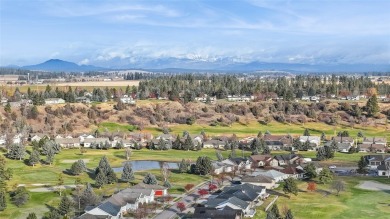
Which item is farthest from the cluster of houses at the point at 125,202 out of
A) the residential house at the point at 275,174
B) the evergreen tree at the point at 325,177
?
the evergreen tree at the point at 325,177

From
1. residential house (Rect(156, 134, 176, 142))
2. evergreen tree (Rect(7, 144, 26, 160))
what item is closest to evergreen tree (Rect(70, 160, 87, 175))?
evergreen tree (Rect(7, 144, 26, 160))

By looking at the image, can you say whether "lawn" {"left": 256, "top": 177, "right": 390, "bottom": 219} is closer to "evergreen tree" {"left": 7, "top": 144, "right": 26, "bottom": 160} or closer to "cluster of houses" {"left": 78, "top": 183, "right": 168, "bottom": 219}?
"cluster of houses" {"left": 78, "top": 183, "right": 168, "bottom": 219}

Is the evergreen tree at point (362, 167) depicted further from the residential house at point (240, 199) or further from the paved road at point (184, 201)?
the paved road at point (184, 201)

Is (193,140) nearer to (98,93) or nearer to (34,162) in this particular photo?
(34,162)

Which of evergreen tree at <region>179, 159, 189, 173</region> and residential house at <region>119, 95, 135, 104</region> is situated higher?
residential house at <region>119, 95, 135, 104</region>

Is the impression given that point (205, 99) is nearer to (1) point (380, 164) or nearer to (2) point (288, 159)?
(2) point (288, 159)

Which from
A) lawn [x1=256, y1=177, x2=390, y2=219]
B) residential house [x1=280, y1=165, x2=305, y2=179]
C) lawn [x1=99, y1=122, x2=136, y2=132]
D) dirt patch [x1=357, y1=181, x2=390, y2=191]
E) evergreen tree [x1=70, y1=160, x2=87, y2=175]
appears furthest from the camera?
lawn [x1=99, y1=122, x2=136, y2=132]
